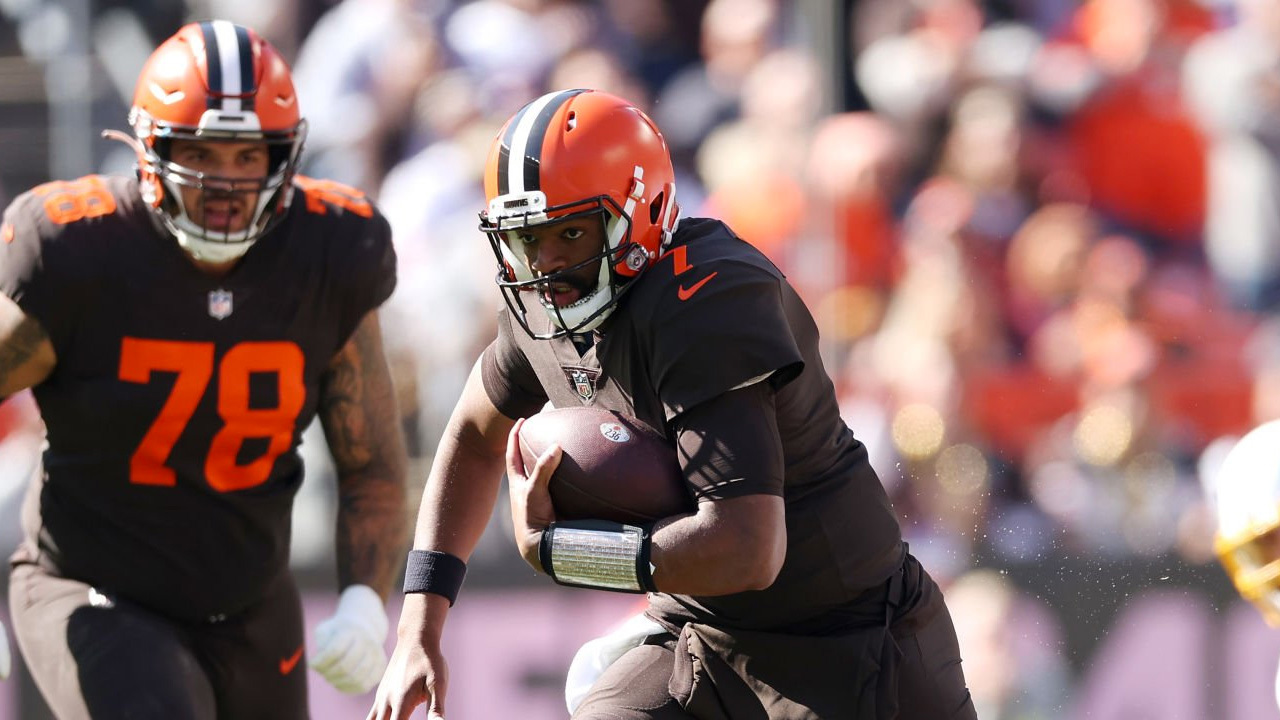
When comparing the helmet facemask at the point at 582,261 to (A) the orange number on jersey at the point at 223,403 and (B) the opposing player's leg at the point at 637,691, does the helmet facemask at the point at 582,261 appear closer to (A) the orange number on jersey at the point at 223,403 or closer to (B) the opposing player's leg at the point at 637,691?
(B) the opposing player's leg at the point at 637,691

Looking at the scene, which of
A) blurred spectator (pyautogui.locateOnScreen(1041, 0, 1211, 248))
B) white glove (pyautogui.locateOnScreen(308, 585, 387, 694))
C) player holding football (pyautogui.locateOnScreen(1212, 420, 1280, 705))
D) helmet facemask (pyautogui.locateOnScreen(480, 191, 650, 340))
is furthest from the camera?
blurred spectator (pyautogui.locateOnScreen(1041, 0, 1211, 248))

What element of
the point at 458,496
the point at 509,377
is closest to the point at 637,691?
the point at 458,496

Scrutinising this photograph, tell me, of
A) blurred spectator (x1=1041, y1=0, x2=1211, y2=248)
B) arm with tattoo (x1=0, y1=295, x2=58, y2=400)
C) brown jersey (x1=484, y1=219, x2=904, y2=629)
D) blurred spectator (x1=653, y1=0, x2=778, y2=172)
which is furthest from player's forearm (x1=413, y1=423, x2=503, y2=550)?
blurred spectator (x1=1041, y1=0, x2=1211, y2=248)

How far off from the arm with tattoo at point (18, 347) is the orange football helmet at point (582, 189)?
1154mm

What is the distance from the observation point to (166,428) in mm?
3684

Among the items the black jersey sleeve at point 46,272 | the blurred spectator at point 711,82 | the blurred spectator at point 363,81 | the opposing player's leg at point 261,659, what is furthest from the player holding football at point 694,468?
the blurred spectator at point 363,81

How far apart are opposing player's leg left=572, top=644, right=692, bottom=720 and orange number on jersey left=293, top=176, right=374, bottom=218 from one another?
1.34m

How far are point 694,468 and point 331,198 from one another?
1.57m

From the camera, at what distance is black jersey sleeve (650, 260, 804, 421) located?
2.70 meters

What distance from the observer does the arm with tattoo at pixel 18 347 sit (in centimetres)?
355

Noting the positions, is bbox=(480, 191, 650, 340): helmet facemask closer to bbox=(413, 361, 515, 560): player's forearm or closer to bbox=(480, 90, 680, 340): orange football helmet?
bbox=(480, 90, 680, 340): orange football helmet

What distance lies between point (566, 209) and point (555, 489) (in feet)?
1.56

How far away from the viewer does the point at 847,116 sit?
5.73 m

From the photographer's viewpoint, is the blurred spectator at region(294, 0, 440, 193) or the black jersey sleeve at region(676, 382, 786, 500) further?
the blurred spectator at region(294, 0, 440, 193)
